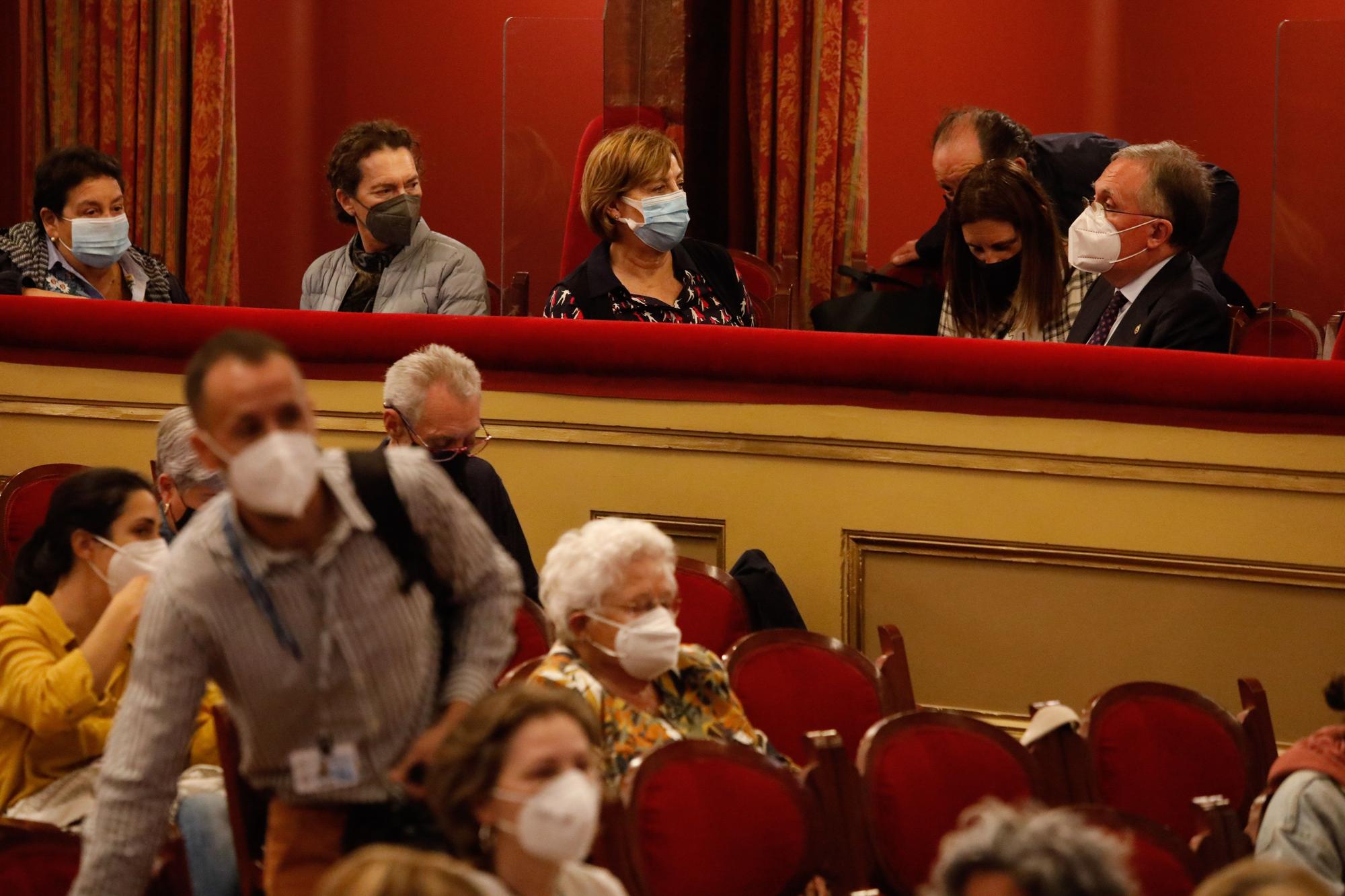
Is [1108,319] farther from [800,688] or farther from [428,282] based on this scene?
[428,282]

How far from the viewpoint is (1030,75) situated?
5883mm

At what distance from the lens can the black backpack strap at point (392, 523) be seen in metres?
1.71

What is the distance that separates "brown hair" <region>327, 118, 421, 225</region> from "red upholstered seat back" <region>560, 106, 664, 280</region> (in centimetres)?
52

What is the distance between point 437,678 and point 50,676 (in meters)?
0.83

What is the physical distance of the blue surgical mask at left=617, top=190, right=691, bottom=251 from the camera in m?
3.63

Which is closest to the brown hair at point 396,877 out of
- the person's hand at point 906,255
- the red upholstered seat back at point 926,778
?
the red upholstered seat back at point 926,778

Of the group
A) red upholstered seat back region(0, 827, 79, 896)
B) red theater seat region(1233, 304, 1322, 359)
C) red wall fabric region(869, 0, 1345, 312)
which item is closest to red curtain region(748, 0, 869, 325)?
red wall fabric region(869, 0, 1345, 312)

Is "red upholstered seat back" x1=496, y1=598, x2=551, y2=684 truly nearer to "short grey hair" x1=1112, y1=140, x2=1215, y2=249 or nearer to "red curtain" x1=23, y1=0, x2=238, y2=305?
"short grey hair" x1=1112, y1=140, x2=1215, y2=249

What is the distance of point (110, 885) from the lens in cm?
169

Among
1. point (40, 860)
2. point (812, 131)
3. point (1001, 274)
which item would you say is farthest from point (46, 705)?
point (812, 131)

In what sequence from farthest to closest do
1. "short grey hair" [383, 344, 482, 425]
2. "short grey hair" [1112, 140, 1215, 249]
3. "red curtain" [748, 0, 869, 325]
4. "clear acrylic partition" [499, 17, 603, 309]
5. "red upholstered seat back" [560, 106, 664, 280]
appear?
"clear acrylic partition" [499, 17, 603, 309] < "red curtain" [748, 0, 869, 325] < "red upholstered seat back" [560, 106, 664, 280] < "short grey hair" [1112, 140, 1215, 249] < "short grey hair" [383, 344, 482, 425]

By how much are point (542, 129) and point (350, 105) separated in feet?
4.63

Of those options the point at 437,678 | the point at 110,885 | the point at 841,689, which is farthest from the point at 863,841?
the point at 110,885

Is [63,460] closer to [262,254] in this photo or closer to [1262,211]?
[262,254]
